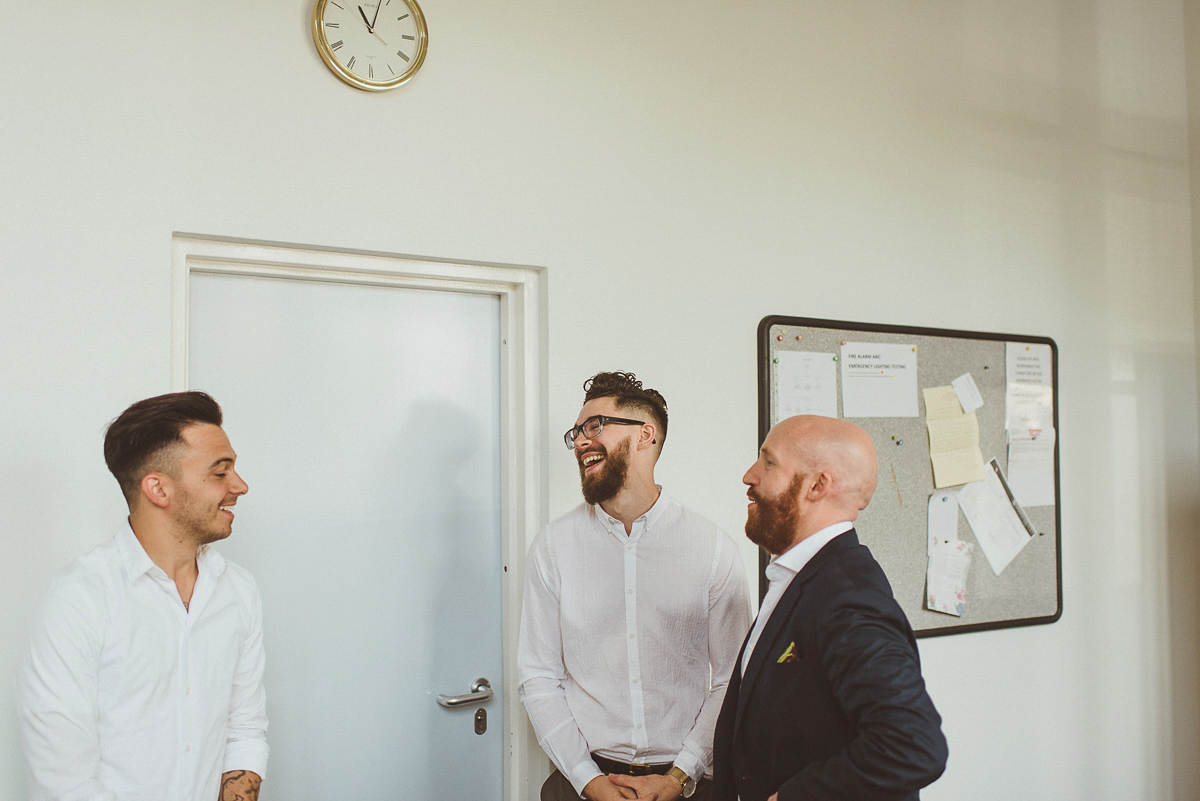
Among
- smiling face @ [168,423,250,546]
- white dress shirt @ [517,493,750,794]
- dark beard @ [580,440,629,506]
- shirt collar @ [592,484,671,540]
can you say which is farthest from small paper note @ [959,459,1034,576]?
smiling face @ [168,423,250,546]

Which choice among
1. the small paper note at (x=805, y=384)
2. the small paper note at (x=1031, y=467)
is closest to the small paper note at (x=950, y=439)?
the small paper note at (x=1031, y=467)

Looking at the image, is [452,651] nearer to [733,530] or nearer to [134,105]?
[733,530]

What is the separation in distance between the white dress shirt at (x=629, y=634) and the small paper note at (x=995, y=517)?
1.17 m

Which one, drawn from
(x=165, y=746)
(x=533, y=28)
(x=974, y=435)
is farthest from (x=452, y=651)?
(x=974, y=435)

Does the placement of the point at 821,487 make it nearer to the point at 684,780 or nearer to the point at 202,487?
the point at 684,780

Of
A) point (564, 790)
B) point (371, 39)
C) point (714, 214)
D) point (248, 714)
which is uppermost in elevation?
point (371, 39)

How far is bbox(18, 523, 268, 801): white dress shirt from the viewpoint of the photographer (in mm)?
1280

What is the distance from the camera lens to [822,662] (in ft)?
4.21

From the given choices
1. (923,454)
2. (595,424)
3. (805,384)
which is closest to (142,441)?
(595,424)

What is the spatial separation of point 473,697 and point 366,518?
527mm

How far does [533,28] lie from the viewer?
2.10m

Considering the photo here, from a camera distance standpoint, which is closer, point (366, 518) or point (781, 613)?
point (781, 613)

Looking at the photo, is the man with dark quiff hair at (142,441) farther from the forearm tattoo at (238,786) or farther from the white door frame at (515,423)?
the white door frame at (515,423)

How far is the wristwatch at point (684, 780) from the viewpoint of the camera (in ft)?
5.61
